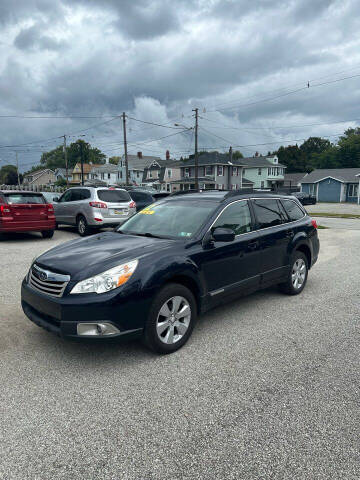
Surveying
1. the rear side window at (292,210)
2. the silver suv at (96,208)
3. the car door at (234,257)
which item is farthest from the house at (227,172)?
the car door at (234,257)

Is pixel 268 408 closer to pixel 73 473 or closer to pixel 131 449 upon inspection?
pixel 131 449

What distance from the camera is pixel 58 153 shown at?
13612 cm

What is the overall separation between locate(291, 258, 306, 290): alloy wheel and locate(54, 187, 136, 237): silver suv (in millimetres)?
7107

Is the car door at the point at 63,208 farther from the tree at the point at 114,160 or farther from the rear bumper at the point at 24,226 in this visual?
the tree at the point at 114,160

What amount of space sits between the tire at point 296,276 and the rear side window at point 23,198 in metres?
8.09

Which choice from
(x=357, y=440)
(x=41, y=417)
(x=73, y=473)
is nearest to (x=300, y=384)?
(x=357, y=440)

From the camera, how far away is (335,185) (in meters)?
49.8

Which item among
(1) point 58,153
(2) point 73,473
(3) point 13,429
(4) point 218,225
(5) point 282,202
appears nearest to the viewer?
(2) point 73,473

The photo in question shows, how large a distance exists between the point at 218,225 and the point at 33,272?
7.29 ft

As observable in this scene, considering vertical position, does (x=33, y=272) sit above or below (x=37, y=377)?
above

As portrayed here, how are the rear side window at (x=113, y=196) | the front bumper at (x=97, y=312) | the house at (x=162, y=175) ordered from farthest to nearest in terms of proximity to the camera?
the house at (x=162, y=175) < the rear side window at (x=113, y=196) < the front bumper at (x=97, y=312)

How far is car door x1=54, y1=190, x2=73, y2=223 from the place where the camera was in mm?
12304

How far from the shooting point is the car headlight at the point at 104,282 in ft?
10.2

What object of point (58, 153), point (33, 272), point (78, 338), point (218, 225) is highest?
point (58, 153)
